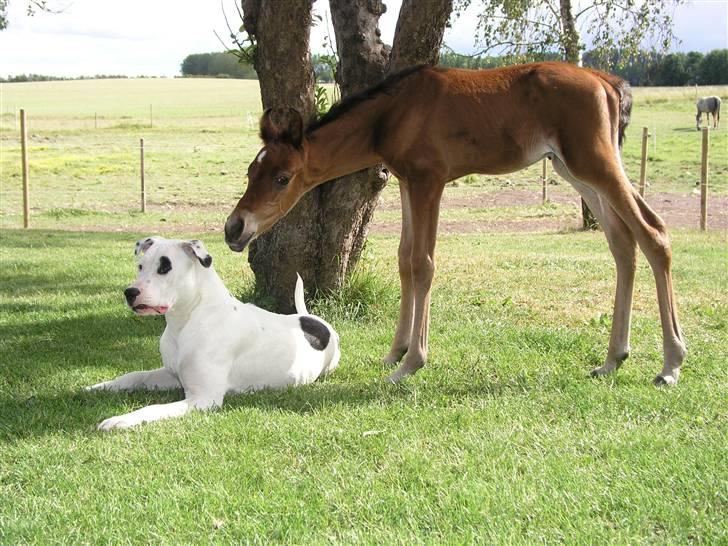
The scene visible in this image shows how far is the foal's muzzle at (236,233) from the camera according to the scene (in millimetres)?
5777

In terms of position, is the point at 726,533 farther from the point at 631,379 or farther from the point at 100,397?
the point at 100,397

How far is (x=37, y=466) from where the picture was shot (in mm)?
4449

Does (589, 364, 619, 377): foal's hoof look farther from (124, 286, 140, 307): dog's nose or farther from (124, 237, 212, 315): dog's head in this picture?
(124, 286, 140, 307): dog's nose

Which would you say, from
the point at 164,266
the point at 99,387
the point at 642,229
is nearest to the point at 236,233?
the point at 164,266

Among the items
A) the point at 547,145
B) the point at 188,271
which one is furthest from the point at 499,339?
the point at 188,271

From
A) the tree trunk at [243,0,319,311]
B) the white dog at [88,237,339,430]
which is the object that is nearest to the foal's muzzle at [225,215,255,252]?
the white dog at [88,237,339,430]

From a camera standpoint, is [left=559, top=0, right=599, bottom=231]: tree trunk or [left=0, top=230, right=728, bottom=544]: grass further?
[left=559, top=0, right=599, bottom=231]: tree trunk

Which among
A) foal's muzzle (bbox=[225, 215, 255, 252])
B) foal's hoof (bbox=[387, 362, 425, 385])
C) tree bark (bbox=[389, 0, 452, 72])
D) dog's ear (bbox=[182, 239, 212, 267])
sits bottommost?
foal's hoof (bbox=[387, 362, 425, 385])

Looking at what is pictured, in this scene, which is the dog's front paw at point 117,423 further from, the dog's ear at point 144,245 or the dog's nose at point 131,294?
the dog's ear at point 144,245

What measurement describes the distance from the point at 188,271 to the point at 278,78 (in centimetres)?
304

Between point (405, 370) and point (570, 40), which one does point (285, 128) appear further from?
point (570, 40)

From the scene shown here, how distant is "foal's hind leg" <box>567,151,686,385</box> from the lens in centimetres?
589

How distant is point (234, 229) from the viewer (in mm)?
5789

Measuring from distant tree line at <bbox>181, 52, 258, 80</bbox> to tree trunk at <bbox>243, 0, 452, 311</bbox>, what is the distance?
80.4 metres
